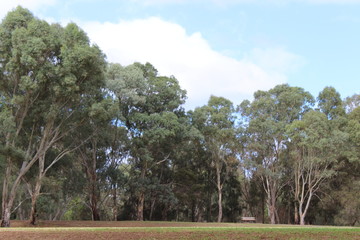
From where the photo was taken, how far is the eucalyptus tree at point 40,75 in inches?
822

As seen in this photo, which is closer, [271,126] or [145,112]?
[145,112]

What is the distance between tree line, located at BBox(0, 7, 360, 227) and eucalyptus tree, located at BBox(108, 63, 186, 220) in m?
0.11

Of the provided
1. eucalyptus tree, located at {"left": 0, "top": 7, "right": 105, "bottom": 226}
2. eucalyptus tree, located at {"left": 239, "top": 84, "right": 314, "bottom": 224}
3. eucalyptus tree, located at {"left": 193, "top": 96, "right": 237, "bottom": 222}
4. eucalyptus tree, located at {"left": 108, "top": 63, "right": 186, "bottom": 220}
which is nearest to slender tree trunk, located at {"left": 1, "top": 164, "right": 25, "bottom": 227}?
eucalyptus tree, located at {"left": 0, "top": 7, "right": 105, "bottom": 226}

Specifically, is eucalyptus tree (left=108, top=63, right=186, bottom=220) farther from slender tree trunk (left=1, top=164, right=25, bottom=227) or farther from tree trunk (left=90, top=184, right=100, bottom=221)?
slender tree trunk (left=1, top=164, right=25, bottom=227)

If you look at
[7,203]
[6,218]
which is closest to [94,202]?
[7,203]

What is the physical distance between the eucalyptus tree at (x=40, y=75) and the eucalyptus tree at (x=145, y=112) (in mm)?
7482

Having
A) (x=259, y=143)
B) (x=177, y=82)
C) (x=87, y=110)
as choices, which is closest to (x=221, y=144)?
(x=259, y=143)

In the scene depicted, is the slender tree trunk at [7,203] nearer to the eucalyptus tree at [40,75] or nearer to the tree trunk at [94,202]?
the eucalyptus tree at [40,75]

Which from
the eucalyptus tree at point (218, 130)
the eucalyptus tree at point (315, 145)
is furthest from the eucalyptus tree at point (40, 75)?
the eucalyptus tree at point (315, 145)

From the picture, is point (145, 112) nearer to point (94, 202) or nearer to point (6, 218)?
point (94, 202)

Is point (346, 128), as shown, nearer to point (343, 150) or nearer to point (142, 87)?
point (343, 150)

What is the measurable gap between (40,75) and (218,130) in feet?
73.9

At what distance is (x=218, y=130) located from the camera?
39.5 metres

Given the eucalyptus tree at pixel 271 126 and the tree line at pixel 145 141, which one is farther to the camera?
the eucalyptus tree at pixel 271 126
